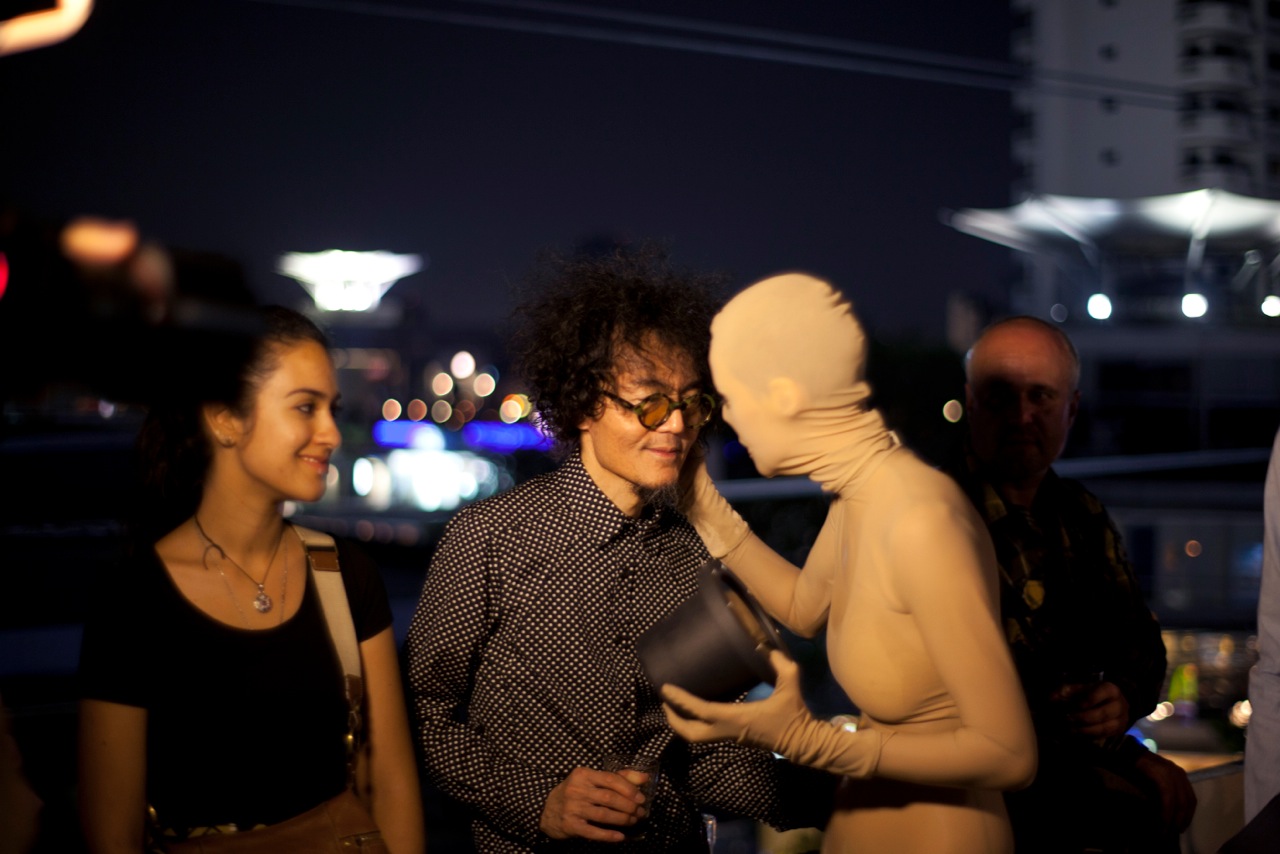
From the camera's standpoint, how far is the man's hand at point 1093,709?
251cm

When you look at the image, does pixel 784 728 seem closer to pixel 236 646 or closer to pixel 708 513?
pixel 708 513

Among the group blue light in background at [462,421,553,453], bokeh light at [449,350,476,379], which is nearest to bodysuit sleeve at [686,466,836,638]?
blue light in background at [462,421,553,453]

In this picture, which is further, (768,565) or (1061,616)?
(1061,616)

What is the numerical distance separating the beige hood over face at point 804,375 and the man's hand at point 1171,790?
130 centimetres

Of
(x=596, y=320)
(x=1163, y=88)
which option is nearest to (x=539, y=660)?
(x=596, y=320)

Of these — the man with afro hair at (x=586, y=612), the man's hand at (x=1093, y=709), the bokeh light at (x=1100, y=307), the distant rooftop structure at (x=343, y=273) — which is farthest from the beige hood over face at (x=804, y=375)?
the bokeh light at (x=1100, y=307)

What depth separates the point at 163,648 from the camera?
6.76ft

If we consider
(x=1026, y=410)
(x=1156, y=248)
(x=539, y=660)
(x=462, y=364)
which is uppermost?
(x=1156, y=248)

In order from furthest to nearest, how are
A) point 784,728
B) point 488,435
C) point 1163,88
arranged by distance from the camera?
point 488,435, point 1163,88, point 784,728

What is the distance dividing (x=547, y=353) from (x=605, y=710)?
0.76 meters

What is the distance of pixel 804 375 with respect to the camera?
5.67ft

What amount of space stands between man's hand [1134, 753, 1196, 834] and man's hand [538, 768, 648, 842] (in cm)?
128

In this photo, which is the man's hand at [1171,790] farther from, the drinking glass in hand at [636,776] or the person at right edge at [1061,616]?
the drinking glass in hand at [636,776]

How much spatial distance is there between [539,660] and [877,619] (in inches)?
30.3
